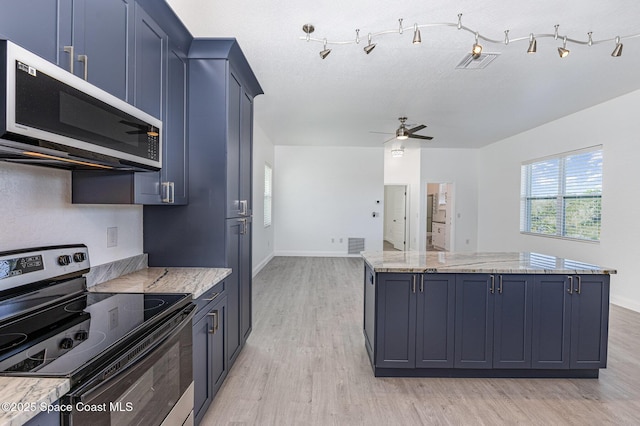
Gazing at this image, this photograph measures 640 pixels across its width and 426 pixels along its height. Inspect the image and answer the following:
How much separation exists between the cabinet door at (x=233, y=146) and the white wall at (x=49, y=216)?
0.69 meters

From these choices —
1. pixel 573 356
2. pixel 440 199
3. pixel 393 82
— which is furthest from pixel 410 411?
pixel 440 199

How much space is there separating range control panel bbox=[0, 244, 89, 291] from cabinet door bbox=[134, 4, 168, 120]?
81 centimetres

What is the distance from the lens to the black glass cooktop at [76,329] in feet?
3.11

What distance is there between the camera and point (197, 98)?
90.4 inches

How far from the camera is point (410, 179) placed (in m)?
9.05

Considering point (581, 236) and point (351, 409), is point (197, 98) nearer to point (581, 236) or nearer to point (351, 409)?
point (351, 409)

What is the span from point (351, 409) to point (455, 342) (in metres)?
0.92

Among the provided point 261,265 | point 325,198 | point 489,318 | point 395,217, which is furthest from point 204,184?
point 395,217

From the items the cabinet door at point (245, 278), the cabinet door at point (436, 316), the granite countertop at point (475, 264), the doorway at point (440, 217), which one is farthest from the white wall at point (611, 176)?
the cabinet door at point (245, 278)

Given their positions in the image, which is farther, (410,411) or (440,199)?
(440,199)

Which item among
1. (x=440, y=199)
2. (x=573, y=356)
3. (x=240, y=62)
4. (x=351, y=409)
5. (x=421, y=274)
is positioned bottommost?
(x=351, y=409)

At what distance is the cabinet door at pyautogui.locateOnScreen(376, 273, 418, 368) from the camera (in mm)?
2396

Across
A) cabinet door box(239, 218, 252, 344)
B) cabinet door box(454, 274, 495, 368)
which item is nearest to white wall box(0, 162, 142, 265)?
cabinet door box(239, 218, 252, 344)

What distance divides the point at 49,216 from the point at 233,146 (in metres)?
1.22
